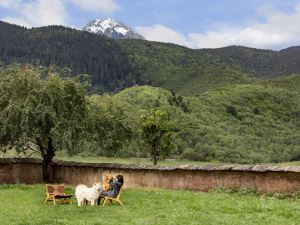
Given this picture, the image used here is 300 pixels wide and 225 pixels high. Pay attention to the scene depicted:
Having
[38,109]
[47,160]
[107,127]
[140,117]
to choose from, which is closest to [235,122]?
[140,117]

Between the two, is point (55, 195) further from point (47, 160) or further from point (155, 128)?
point (155, 128)

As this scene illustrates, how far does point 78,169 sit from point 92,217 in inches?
648

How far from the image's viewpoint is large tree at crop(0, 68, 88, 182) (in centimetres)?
3262

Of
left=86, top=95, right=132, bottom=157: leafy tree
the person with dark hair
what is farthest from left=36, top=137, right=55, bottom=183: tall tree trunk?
the person with dark hair

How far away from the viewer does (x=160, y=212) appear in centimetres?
1902

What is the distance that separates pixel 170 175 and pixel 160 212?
1068 centimetres

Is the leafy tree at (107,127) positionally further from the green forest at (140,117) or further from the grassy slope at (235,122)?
the grassy slope at (235,122)

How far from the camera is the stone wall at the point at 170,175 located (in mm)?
25000

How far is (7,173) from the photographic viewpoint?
3484 centimetres

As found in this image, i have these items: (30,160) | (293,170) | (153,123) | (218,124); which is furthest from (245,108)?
(293,170)

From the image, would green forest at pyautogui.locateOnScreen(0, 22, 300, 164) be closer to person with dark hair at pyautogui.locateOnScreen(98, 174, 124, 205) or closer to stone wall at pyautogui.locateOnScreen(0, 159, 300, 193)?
stone wall at pyautogui.locateOnScreen(0, 159, 300, 193)

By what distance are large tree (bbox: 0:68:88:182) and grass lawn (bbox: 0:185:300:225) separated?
8492 millimetres

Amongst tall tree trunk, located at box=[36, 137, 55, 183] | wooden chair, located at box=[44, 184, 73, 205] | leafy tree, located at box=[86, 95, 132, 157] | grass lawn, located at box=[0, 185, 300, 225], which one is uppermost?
leafy tree, located at box=[86, 95, 132, 157]

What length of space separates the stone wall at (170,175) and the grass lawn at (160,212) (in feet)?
3.89
